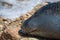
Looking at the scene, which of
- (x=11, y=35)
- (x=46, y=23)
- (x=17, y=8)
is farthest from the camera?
(x=17, y=8)

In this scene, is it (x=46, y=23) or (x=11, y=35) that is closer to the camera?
(x=46, y=23)

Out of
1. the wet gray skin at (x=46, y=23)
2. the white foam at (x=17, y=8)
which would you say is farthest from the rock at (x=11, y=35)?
the white foam at (x=17, y=8)

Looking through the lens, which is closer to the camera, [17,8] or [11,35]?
[11,35]

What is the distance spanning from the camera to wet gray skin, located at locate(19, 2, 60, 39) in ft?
5.89

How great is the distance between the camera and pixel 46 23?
1.86 metres

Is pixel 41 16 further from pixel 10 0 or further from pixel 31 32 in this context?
pixel 10 0

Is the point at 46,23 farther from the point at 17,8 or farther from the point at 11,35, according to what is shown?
the point at 17,8

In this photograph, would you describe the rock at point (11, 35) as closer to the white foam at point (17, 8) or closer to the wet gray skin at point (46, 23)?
the wet gray skin at point (46, 23)

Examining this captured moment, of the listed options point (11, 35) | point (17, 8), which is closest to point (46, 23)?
point (11, 35)

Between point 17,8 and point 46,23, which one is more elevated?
point 17,8

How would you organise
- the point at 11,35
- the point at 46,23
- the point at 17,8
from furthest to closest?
the point at 17,8 < the point at 11,35 < the point at 46,23

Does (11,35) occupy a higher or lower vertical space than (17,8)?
lower

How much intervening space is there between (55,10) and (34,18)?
0.22 m

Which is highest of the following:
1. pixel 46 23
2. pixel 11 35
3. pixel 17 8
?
pixel 17 8
